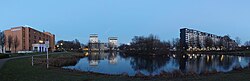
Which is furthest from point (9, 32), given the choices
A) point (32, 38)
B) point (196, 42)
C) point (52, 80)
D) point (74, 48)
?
point (52, 80)

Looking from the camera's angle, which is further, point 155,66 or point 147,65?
point 147,65

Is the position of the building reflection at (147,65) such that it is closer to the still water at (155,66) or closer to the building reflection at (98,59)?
the still water at (155,66)

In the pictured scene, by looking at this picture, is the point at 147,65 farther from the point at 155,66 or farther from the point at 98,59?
the point at 98,59

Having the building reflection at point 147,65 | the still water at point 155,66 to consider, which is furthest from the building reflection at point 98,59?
the building reflection at point 147,65

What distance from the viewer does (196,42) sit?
131000mm

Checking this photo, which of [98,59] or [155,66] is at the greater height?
[98,59]

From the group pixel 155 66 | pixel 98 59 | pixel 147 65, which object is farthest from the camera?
pixel 98 59

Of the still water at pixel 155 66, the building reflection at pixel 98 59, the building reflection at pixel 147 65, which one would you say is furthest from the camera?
the building reflection at pixel 98 59

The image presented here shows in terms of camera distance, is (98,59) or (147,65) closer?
(147,65)

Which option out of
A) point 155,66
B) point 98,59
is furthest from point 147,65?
point 98,59

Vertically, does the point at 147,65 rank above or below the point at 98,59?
below

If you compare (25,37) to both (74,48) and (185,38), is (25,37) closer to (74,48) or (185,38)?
(74,48)

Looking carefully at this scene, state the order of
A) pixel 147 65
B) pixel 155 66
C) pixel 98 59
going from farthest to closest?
pixel 98 59 → pixel 147 65 → pixel 155 66

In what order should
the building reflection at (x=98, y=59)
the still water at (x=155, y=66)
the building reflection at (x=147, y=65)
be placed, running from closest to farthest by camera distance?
the still water at (x=155, y=66) < the building reflection at (x=147, y=65) < the building reflection at (x=98, y=59)
